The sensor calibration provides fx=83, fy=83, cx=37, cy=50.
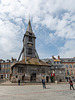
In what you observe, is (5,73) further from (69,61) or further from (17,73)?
(69,61)

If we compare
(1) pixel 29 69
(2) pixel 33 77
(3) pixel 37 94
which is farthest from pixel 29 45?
(3) pixel 37 94

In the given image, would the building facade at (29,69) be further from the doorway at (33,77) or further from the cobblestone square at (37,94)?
the cobblestone square at (37,94)

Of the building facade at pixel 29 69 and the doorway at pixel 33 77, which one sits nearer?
the building facade at pixel 29 69

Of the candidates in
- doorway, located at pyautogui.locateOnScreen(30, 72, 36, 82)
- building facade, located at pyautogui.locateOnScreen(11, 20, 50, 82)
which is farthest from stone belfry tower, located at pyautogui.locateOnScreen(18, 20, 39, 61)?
doorway, located at pyautogui.locateOnScreen(30, 72, 36, 82)

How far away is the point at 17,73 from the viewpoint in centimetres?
2405

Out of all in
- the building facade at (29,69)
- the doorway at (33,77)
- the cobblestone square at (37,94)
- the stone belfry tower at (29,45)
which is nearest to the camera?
the cobblestone square at (37,94)

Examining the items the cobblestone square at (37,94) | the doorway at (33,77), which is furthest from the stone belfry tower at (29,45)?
the cobblestone square at (37,94)

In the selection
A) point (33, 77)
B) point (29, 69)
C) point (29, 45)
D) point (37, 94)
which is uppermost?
point (29, 45)

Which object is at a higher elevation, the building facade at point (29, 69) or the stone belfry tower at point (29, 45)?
the stone belfry tower at point (29, 45)

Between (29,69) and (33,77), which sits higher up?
(29,69)

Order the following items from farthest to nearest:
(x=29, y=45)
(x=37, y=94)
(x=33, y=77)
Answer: (x=29, y=45) < (x=33, y=77) < (x=37, y=94)

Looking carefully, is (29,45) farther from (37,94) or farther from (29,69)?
(37,94)

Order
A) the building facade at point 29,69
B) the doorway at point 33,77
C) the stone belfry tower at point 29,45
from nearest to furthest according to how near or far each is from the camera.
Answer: the building facade at point 29,69 → the doorway at point 33,77 → the stone belfry tower at point 29,45

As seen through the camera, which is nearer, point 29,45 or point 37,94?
point 37,94
